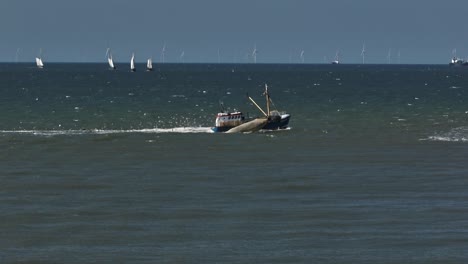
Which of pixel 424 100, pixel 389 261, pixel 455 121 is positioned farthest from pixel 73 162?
pixel 424 100

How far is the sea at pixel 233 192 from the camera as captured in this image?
3834 centimetres

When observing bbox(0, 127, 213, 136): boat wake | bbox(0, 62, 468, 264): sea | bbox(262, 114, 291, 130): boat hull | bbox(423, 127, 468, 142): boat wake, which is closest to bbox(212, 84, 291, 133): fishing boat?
bbox(262, 114, 291, 130): boat hull

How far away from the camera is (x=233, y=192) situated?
52.2m

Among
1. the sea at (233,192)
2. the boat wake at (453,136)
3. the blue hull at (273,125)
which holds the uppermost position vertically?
the blue hull at (273,125)

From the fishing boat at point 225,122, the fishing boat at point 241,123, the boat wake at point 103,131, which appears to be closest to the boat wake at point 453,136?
the fishing boat at point 241,123

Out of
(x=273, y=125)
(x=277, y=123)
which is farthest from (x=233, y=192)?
(x=277, y=123)

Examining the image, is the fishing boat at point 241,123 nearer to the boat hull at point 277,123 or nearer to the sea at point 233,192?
the boat hull at point 277,123

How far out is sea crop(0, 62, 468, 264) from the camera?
38344 millimetres

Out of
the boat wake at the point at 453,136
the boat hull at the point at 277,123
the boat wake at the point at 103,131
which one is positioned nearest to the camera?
the boat wake at the point at 453,136

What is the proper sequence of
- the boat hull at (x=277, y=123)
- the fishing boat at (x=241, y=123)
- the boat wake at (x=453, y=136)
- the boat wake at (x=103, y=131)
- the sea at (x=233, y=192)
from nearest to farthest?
the sea at (x=233, y=192) < the boat wake at (x=453, y=136) < the boat wake at (x=103, y=131) < the fishing boat at (x=241, y=123) < the boat hull at (x=277, y=123)

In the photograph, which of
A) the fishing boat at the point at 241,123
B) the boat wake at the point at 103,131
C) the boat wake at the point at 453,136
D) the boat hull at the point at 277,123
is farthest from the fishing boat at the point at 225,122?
the boat wake at the point at 453,136

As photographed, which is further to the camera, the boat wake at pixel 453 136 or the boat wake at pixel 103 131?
the boat wake at pixel 103 131

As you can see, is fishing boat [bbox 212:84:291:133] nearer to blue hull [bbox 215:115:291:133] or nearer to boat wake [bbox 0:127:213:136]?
blue hull [bbox 215:115:291:133]

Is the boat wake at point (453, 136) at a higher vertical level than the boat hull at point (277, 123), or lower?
lower
